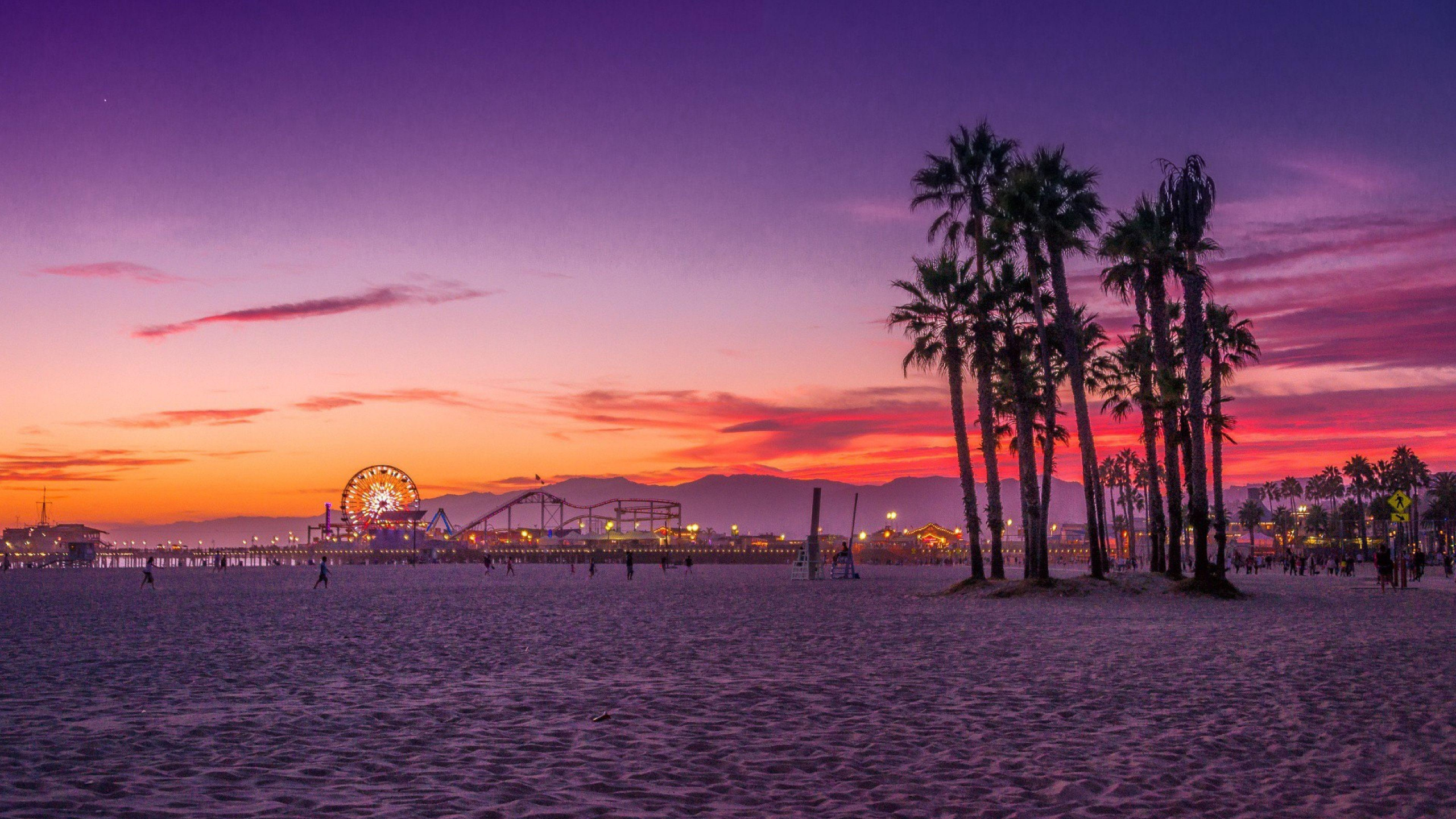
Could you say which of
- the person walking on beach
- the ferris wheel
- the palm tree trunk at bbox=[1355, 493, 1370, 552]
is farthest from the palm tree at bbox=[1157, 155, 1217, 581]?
the ferris wheel

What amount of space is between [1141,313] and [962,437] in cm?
858

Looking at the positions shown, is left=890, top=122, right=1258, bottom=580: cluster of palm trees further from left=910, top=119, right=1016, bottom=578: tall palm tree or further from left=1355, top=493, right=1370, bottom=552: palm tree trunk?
left=1355, top=493, right=1370, bottom=552: palm tree trunk

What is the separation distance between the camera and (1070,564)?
366 feet

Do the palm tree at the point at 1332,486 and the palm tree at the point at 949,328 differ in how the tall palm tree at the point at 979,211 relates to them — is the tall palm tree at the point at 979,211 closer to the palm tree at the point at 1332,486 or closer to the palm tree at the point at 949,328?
the palm tree at the point at 949,328

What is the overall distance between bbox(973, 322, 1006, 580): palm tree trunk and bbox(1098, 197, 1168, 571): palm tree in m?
4.55

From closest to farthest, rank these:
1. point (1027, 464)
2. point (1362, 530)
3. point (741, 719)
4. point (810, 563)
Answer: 1. point (741, 719)
2. point (1027, 464)
3. point (810, 563)
4. point (1362, 530)

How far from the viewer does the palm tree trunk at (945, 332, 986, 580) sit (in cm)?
3959

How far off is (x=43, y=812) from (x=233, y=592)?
42857mm

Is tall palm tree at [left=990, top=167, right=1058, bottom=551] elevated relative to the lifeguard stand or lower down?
elevated

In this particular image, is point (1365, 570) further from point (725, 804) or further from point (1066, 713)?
point (725, 804)

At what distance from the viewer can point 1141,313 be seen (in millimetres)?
42625

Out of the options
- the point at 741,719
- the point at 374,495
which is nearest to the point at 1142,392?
the point at 741,719

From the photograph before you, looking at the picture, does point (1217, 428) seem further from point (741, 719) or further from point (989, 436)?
point (741, 719)

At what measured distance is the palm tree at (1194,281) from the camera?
113 ft
